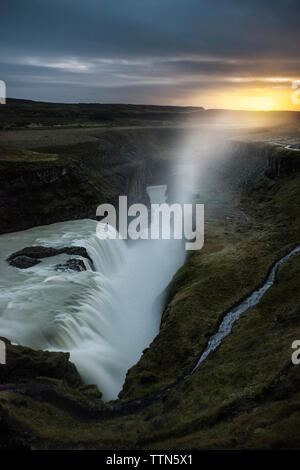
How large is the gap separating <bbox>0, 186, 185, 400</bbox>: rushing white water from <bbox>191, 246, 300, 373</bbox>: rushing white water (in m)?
8.88

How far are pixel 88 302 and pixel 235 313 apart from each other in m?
17.9

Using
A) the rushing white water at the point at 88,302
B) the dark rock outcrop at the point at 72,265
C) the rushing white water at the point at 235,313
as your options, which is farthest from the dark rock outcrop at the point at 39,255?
the rushing white water at the point at 235,313

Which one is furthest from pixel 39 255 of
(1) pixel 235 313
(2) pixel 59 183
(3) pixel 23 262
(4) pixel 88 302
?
(2) pixel 59 183

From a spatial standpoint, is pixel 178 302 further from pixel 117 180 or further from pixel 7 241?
pixel 117 180

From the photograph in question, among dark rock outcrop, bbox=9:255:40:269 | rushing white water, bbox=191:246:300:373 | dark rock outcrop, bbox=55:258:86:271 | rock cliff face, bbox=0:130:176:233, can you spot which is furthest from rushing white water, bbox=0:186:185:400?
rushing white water, bbox=191:246:300:373

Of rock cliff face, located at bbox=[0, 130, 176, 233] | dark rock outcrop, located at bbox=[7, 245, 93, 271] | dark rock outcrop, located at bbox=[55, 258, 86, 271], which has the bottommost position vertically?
dark rock outcrop, located at bbox=[55, 258, 86, 271]

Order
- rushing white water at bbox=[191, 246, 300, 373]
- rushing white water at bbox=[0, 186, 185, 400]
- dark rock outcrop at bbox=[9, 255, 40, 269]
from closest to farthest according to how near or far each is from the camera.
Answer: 1. rushing white water at bbox=[0, 186, 185, 400]
2. rushing white water at bbox=[191, 246, 300, 373]
3. dark rock outcrop at bbox=[9, 255, 40, 269]

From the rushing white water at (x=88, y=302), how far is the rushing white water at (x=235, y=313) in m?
8.88

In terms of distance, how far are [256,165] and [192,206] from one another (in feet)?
107

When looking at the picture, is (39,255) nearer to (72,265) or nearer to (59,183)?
(72,265)

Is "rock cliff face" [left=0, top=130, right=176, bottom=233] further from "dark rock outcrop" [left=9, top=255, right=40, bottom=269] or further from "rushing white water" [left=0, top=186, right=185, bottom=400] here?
"dark rock outcrop" [left=9, top=255, right=40, bottom=269]

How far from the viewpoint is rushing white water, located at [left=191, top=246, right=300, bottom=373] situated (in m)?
41.8

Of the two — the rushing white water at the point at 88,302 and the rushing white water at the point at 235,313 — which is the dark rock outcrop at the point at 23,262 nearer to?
the rushing white water at the point at 88,302
